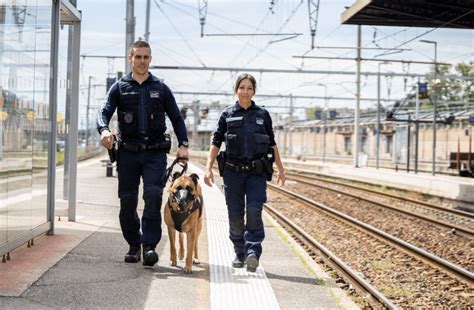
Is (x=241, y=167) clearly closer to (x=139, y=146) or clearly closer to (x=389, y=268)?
(x=139, y=146)

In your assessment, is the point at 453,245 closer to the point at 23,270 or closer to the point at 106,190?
the point at 23,270

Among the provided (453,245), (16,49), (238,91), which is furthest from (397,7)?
(16,49)

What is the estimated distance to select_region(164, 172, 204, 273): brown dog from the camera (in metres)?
7.11

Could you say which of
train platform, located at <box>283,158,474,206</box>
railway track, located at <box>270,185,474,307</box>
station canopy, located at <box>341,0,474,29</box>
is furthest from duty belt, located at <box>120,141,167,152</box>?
train platform, located at <box>283,158,474,206</box>

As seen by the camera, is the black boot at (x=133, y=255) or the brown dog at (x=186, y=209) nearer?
the brown dog at (x=186, y=209)

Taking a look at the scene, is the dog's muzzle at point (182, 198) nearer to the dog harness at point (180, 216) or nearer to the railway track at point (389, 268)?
the dog harness at point (180, 216)

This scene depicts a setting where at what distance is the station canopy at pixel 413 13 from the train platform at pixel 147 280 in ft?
27.1

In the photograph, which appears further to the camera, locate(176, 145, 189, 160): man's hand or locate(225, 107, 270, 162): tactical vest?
Answer: locate(225, 107, 270, 162): tactical vest

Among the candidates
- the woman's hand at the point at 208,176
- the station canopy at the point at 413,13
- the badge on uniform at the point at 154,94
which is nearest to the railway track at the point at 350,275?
the woman's hand at the point at 208,176

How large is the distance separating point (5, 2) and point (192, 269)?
2992 millimetres

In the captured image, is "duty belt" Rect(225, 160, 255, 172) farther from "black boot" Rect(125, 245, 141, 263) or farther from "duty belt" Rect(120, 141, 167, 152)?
"black boot" Rect(125, 245, 141, 263)

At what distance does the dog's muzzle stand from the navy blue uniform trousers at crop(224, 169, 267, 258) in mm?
703

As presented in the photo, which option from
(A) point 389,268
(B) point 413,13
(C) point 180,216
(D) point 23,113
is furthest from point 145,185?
(B) point 413,13

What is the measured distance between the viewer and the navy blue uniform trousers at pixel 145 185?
24.3 feet
